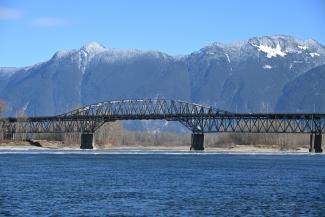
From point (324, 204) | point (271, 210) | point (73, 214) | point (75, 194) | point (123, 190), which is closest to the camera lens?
point (73, 214)

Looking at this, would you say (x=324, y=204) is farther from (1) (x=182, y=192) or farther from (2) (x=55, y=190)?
(2) (x=55, y=190)

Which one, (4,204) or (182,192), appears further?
(182,192)

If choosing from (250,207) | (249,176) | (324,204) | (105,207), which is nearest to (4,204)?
(105,207)

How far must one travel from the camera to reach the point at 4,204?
6181 centimetres

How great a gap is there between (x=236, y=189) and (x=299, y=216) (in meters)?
22.5

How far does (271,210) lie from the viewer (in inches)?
2395

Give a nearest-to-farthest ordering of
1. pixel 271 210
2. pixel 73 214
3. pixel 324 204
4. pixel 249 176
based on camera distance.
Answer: pixel 73 214 → pixel 271 210 → pixel 324 204 → pixel 249 176

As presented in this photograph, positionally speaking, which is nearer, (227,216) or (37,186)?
(227,216)

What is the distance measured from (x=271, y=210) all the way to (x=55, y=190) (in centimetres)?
2283

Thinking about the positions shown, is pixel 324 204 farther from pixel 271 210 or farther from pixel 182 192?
pixel 182 192

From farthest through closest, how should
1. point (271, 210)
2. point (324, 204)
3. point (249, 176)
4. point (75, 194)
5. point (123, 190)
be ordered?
point (249, 176) → point (123, 190) → point (75, 194) → point (324, 204) → point (271, 210)

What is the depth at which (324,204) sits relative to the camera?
215 feet

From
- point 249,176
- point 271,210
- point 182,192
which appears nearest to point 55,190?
point 182,192

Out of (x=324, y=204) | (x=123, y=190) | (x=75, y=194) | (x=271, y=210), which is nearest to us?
(x=271, y=210)
